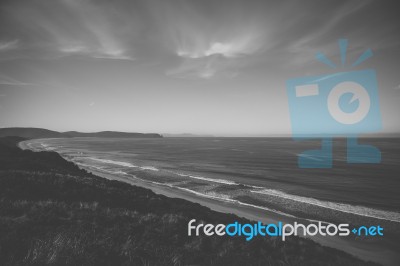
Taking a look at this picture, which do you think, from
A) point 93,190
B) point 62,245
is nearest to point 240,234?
point 62,245

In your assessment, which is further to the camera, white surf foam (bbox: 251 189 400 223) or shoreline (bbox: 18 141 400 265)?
white surf foam (bbox: 251 189 400 223)

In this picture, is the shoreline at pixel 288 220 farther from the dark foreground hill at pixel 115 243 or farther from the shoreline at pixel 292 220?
the dark foreground hill at pixel 115 243

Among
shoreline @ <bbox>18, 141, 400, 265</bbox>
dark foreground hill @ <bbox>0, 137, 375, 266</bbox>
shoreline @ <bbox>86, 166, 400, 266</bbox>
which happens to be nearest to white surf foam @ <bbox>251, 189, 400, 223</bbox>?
shoreline @ <bbox>18, 141, 400, 265</bbox>

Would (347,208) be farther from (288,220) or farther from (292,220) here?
(288,220)

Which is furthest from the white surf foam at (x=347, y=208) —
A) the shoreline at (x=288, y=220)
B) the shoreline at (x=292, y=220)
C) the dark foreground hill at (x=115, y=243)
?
the dark foreground hill at (x=115, y=243)

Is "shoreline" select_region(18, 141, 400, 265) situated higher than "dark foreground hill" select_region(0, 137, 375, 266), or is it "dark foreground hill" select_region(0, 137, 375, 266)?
"dark foreground hill" select_region(0, 137, 375, 266)

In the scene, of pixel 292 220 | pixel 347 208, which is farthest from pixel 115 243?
pixel 347 208

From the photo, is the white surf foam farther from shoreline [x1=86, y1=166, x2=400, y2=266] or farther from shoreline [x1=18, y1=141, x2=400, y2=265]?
shoreline [x1=86, y1=166, x2=400, y2=266]

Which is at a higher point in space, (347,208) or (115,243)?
(115,243)

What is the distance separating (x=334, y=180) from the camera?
30250 millimetres

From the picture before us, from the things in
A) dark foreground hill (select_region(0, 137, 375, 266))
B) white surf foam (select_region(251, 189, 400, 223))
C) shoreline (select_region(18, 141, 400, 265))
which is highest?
dark foreground hill (select_region(0, 137, 375, 266))

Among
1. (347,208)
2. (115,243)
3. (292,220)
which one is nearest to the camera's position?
(115,243)

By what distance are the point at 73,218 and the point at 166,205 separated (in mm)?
6704

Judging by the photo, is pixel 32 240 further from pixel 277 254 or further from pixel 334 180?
pixel 334 180
